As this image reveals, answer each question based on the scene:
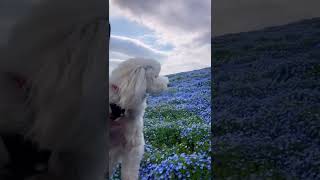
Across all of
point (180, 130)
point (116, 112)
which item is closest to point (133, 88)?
→ point (116, 112)

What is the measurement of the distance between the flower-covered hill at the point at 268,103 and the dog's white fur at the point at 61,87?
557 millimetres

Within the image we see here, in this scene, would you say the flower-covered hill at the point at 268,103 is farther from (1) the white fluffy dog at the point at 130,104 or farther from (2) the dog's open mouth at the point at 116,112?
(2) the dog's open mouth at the point at 116,112

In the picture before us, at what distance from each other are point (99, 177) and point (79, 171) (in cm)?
19

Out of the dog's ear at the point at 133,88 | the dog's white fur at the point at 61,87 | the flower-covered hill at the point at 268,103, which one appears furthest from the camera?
the dog's ear at the point at 133,88

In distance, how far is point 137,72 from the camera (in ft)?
6.50

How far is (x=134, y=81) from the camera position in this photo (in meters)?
1.96

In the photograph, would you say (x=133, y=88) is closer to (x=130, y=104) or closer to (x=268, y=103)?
(x=130, y=104)

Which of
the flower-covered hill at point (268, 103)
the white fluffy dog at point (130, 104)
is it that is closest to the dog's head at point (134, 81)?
the white fluffy dog at point (130, 104)

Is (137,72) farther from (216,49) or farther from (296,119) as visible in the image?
(296,119)

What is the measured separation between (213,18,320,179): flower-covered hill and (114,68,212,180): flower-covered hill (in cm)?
7

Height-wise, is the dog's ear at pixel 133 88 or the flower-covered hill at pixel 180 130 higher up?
the dog's ear at pixel 133 88

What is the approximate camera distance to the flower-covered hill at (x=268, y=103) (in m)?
1.74

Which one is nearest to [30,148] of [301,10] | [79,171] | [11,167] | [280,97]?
[11,167]

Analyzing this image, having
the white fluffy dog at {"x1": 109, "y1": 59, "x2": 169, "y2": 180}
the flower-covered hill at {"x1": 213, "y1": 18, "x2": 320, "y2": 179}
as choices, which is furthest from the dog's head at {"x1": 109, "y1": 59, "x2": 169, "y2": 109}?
the flower-covered hill at {"x1": 213, "y1": 18, "x2": 320, "y2": 179}
